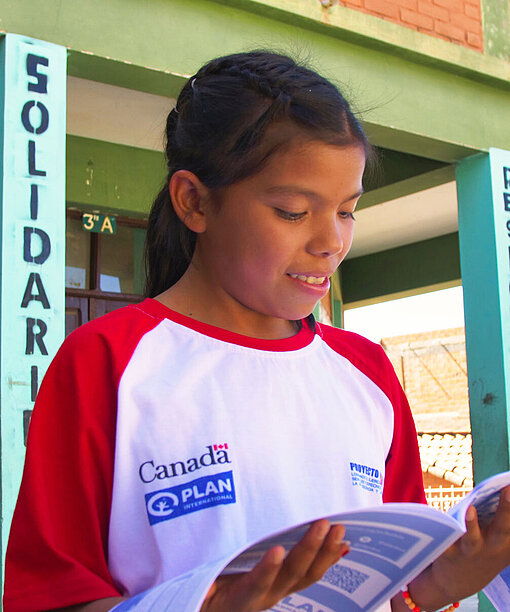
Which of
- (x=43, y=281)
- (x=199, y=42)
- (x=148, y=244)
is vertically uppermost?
(x=199, y=42)

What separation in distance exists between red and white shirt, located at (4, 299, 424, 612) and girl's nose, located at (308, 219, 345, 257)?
19cm

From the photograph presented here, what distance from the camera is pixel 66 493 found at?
43.5 inches

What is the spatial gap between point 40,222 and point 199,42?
1466mm

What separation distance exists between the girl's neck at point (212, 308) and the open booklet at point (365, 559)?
448mm

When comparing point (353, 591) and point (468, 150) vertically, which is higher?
point (468, 150)

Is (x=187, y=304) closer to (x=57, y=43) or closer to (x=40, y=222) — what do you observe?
(x=40, y=222)

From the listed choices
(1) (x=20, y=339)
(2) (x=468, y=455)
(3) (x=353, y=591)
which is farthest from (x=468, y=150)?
(2) (x=468, y=455)

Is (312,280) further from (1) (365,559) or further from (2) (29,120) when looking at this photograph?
(2) (29,120)

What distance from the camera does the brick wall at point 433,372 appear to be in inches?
690

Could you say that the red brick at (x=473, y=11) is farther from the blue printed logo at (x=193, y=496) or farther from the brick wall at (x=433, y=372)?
the brick wall at (x=433, y=372)

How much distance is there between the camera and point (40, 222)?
11.7ft

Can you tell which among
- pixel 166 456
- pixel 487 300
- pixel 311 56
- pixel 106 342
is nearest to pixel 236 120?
pixel 106 342

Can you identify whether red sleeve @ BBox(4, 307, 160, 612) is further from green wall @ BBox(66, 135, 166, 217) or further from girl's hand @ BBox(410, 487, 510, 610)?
green wall @ BBox(66, 135, 166, 217)

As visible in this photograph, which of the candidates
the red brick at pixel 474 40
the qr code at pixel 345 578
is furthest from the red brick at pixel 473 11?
the qr code at pixel 345 578
